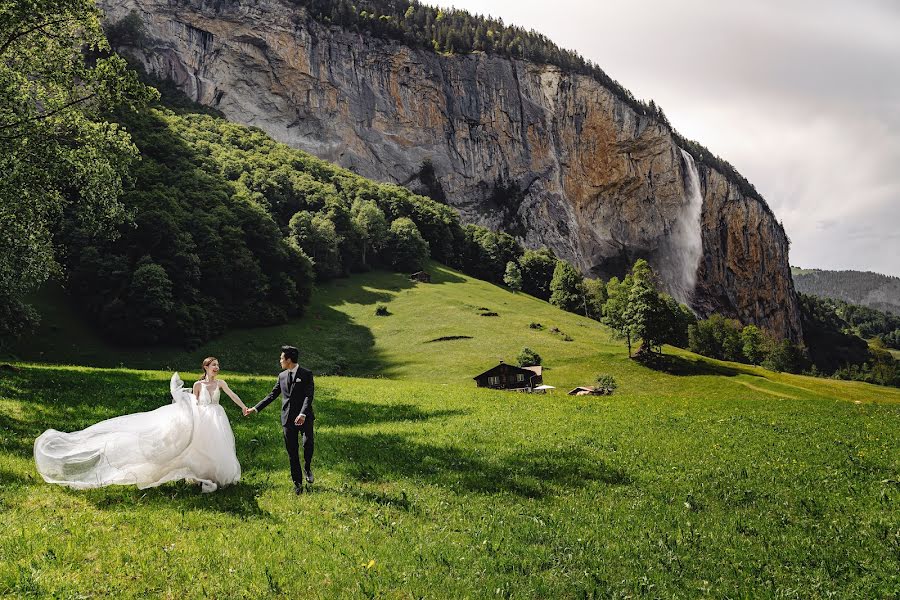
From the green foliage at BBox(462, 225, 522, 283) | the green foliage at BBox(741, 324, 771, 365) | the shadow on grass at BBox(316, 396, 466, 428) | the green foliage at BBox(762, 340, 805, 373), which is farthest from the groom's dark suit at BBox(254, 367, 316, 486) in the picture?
the green foliage at BBox(741, 324, 771, 365)

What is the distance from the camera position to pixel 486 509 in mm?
10719

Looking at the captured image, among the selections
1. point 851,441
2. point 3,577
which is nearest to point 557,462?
point 851,441

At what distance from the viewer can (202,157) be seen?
115188mm

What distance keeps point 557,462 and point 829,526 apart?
19.6 feet

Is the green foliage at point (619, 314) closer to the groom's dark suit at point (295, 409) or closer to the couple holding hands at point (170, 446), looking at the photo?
the groom's dark suit at point (295, 409)

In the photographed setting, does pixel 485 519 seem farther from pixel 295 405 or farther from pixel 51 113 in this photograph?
pixel 51 113

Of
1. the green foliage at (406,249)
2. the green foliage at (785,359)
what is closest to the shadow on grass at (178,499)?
the green foliage at (406,249)

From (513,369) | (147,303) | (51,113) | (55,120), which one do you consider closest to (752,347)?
(513,369)

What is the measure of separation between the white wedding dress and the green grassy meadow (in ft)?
1.14

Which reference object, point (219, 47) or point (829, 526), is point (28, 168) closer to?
point (829, 526)

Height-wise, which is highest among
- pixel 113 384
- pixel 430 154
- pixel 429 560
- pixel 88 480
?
pixel 430 154

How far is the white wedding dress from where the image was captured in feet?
35.1

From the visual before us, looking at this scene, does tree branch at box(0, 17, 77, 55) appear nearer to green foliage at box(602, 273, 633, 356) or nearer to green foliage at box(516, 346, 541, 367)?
green foliage at box(516, 346, 541, 367)

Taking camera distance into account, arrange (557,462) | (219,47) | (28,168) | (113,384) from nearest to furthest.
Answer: (557,462) < (28,168) < (113,384) < (219,47)
